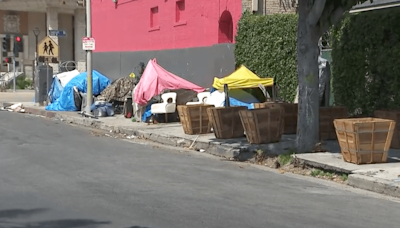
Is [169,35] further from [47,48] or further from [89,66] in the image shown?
[47,48]

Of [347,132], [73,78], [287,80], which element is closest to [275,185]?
[347,132]

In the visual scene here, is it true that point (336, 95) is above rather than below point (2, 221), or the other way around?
above

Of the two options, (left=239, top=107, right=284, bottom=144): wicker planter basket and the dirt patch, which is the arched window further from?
the dirt patch

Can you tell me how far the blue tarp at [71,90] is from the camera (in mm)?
24547

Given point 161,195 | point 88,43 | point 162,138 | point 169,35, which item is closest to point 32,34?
point 169,35

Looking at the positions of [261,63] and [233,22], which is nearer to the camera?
[261,63]

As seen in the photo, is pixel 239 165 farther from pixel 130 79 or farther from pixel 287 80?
pixel 130 79

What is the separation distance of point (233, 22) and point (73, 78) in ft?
25.4

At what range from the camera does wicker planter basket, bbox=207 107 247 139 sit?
570 inches

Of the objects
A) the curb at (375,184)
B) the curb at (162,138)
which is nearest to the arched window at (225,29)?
the curb at (162,138)

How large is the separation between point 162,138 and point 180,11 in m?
9.94

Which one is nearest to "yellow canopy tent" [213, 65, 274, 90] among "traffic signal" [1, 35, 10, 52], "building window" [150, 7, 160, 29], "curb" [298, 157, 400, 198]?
"curb" [298, 157, 400, 198]

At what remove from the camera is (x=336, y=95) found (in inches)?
631

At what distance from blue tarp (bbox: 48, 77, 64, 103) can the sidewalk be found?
15.6 ft
